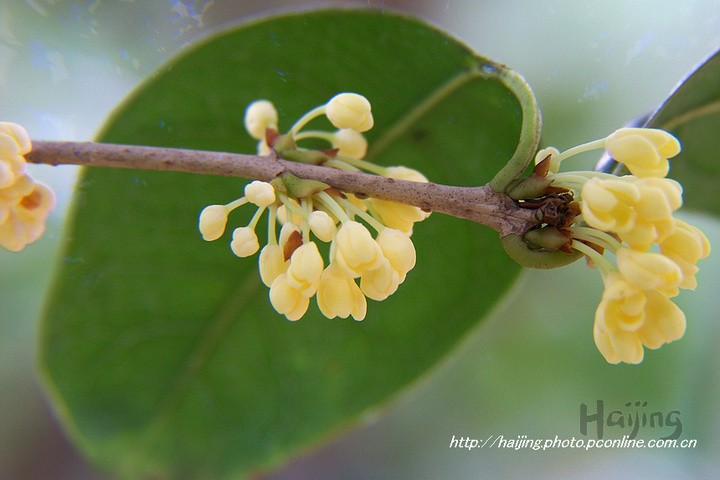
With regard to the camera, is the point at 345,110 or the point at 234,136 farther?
the point at 234,136

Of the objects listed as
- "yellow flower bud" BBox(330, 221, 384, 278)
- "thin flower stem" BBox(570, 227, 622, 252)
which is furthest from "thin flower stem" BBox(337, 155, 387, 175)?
"thin flower stem" BBox(570, 227, 622, 252)

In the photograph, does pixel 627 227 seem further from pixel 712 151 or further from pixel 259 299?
pixel 259 299

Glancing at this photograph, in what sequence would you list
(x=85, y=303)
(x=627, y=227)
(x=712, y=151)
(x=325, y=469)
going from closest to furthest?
1. (x=627, y=227)
2. (x=712, y=151)
3. (x=85, y=303)
4. (x=325, y=469)

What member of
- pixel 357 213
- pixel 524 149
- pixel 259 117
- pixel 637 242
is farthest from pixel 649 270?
pixel 259 117

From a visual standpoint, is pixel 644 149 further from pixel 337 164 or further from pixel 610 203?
pixel 337 164

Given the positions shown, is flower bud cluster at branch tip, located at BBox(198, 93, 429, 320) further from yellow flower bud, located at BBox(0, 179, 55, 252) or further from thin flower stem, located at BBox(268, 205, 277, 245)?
yellow flower bud, located at BBox(0, 179, 55, 252)

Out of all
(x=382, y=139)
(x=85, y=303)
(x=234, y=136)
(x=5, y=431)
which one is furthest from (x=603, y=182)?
(x=5, y=431)
